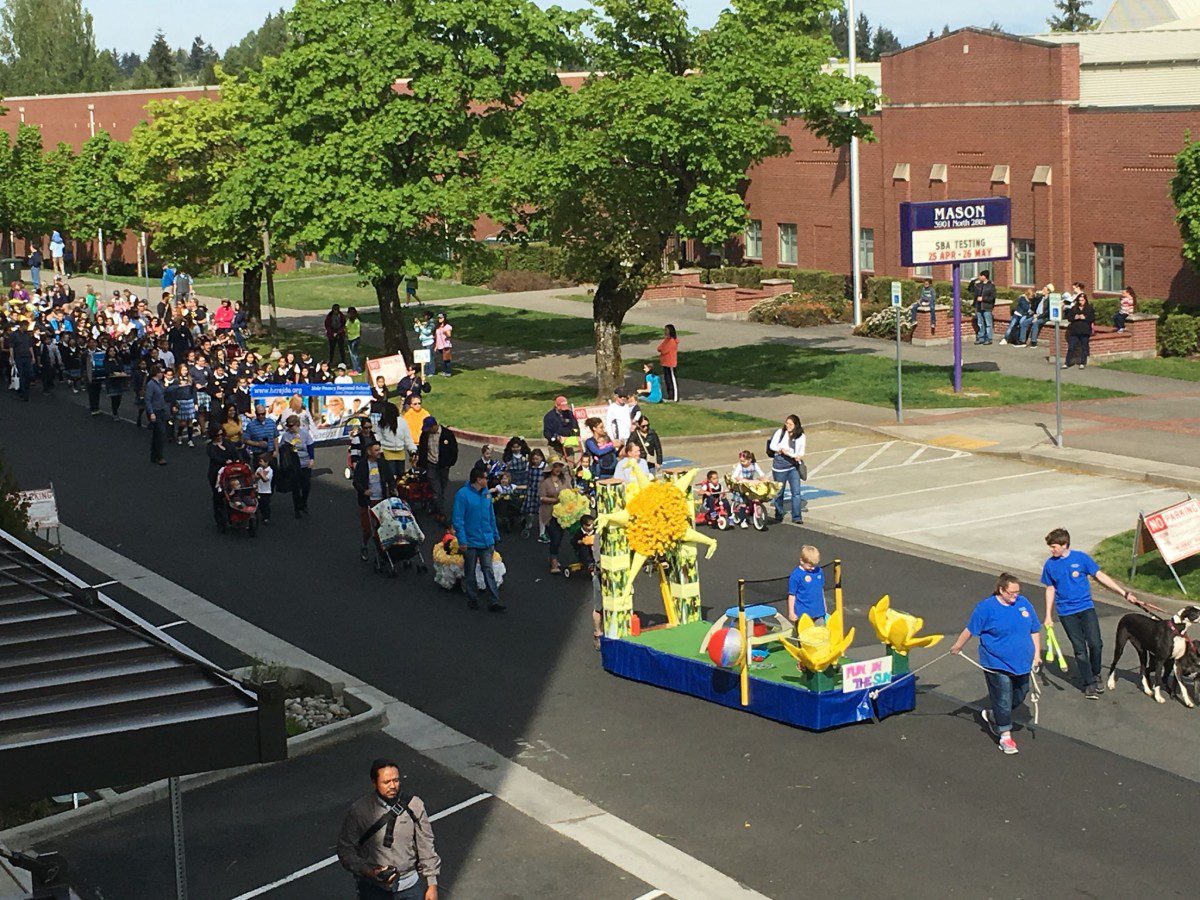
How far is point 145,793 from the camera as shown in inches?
560

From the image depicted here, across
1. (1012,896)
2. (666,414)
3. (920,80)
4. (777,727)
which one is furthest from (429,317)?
(1012,896)

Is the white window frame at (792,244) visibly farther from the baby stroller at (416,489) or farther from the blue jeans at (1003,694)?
the blue jeans at (1003,694)

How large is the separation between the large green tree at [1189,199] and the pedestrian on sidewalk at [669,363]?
1337cm

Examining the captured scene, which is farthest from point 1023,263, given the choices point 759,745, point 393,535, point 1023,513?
point 759,745

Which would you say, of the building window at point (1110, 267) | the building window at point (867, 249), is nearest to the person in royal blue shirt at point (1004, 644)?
the building window at point (1110, 267)

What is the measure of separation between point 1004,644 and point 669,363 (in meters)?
21.2

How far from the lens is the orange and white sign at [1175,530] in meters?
19.9

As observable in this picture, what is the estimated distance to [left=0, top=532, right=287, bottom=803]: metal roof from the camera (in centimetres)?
823

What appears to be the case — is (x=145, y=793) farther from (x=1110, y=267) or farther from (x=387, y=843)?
(x=1110, y=267)

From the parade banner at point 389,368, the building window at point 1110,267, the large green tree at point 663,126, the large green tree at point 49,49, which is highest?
the large green tree at point 49,49

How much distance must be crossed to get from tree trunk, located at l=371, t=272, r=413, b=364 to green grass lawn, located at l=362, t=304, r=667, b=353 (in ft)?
16.0

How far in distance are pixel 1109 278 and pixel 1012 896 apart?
117 feet

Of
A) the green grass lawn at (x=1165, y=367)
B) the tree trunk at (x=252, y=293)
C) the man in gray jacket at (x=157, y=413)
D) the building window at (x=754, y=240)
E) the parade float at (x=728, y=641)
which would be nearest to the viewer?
the parade float at (x=728, y=641)

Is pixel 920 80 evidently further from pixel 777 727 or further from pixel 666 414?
pixel 777 727
